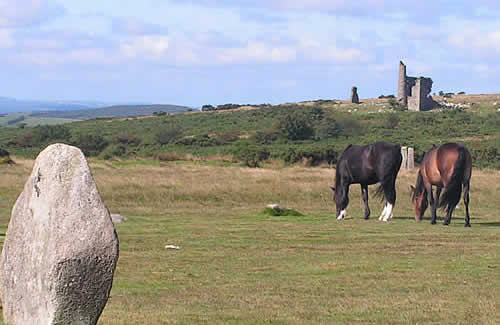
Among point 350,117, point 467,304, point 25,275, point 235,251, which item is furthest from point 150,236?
point 350,117

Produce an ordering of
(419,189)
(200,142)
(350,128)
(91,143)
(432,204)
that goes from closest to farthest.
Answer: (432,204)
(419,189)
(91,143)
(200,142)
(350,128)

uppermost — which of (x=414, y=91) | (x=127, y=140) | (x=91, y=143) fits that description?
(x=414, y=91)

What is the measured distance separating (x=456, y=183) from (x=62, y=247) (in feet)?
61.1

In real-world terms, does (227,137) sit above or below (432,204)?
below

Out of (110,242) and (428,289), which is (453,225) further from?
(110,242)

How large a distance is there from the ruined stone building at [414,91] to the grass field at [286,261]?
77.8 metres

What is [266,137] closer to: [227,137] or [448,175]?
[227,137]

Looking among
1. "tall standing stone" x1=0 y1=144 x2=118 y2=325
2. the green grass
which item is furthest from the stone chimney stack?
"tall standing stone" x1=0 y1=144 x2=118 y2=325

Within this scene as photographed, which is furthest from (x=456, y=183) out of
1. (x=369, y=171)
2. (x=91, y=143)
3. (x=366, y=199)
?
(x=91, y=143)

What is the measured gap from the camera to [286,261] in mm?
18531

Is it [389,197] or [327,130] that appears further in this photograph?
[327,130]

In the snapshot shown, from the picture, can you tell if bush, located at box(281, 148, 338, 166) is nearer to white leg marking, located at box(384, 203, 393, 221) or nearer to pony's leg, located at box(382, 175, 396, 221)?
pony's leg, located at box(382, 175, 396, 221)

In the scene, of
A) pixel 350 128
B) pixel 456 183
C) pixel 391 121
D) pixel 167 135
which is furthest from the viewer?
pixel 391 121

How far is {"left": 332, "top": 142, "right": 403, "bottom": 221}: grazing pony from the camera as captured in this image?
28391mm
